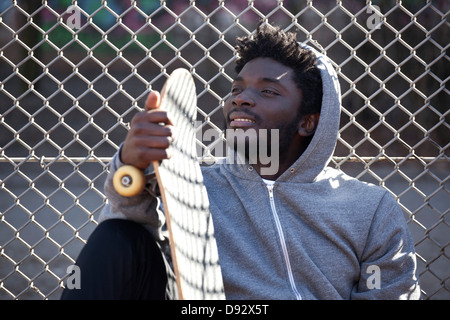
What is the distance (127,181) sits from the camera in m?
1.94

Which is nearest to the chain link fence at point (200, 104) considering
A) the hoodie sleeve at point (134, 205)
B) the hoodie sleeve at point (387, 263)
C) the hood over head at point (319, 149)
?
the hood over head at point (319, 149)

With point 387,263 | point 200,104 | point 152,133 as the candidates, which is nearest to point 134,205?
point 152,133

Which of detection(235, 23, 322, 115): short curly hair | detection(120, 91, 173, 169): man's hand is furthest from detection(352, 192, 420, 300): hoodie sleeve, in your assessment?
detection(120, 91, 173, 169): man's hand

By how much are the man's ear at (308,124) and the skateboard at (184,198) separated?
59cm

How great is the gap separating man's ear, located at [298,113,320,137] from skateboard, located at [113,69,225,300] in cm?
59

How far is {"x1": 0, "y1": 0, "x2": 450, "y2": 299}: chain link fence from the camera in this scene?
3.20m

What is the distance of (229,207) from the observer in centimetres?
254

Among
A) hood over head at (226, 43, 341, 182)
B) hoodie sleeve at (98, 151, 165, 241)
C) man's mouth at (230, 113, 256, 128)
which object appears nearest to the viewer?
hoodie sleeve at (98, 151, 165, 241)

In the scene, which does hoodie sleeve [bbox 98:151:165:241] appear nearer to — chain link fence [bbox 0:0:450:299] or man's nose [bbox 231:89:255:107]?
man's nose [bbox 231:89:255:107]

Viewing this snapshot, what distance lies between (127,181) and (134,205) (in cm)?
19

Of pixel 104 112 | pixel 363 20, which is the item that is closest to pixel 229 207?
pixel 363 20

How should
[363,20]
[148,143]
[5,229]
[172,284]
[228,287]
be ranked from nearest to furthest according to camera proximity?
[148,143] → [172,284] → [228,287] → [5,229] → [363,20]
